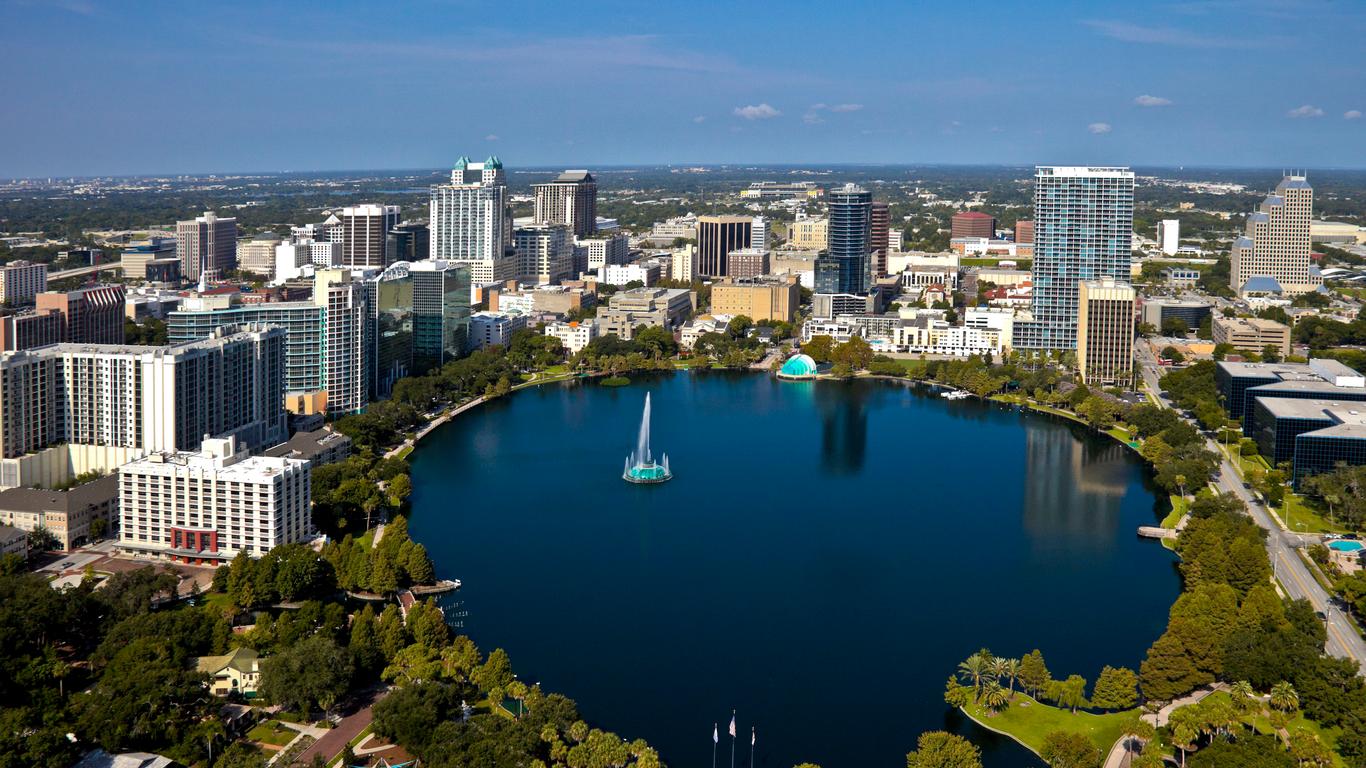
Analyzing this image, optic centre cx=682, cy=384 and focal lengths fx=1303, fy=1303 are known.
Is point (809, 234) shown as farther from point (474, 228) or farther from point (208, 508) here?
point (208, 508)

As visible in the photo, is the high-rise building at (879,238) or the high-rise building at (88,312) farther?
the high-rise building at (879,238)

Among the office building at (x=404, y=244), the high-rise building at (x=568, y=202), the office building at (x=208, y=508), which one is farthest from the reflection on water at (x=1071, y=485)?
the high-rise building at (x=568, y=202)

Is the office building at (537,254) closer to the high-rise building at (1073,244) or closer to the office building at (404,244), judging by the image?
the office building at (404,244)

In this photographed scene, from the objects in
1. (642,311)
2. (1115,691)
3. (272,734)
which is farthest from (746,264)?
(272,734)

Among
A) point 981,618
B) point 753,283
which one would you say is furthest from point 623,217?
point 981,618

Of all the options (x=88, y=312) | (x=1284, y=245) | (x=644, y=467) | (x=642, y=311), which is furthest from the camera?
(x=1284, y=245)

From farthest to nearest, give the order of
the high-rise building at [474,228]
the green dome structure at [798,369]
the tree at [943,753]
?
the high-rise building at [474,228]
the green dome structure at [798,369]
the tree at [943,753]
